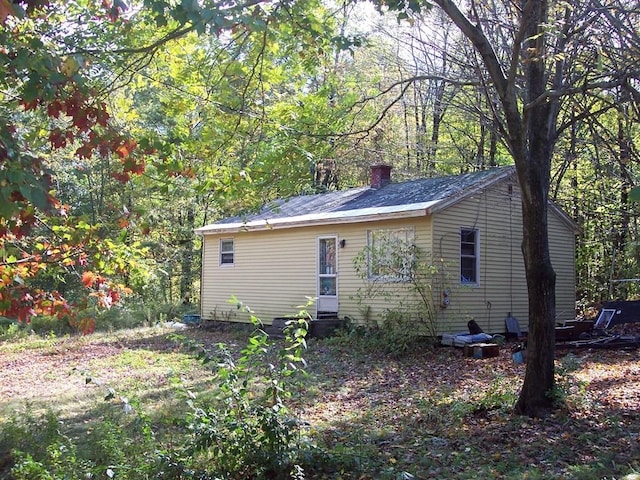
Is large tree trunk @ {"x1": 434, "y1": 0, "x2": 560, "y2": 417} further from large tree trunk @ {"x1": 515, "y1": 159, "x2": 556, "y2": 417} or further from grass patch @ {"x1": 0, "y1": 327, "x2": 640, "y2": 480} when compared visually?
grass patch @ {"x1": 0, "y1": 327, "x2": 640, "y2": 480}

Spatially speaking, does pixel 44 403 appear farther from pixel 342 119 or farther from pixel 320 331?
pixel 320 331

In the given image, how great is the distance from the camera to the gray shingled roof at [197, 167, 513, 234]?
1391cm

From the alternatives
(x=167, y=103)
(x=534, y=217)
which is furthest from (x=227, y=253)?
(x=534, y=217)

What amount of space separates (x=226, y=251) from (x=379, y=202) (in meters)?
6.09

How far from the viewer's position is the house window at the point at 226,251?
753 inches

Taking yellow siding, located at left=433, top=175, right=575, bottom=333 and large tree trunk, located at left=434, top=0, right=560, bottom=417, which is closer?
large tree trunk, located at left=434, top=0, right=560, bottom=417

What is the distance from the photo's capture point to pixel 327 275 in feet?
52.2

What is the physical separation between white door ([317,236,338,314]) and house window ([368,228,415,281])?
1342 millimetres

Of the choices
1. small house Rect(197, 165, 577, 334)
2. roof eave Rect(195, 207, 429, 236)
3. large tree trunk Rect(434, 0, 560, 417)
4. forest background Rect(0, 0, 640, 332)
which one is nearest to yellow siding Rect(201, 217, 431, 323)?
small house Rect(197, 165, 577, 334)

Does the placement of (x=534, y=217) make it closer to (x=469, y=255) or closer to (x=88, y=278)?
(x=88, y=278)

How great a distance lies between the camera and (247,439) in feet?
16.7

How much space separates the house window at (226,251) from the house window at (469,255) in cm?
757

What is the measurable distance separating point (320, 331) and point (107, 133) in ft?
35.8

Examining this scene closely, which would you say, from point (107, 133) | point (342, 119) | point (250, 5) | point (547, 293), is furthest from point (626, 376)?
point (107, 133)
